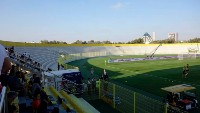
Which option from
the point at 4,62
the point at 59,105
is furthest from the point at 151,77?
the point at 4,62

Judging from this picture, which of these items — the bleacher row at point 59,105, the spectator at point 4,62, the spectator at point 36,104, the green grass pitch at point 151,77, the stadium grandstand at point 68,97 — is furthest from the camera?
the green grass pitch at point 151,77

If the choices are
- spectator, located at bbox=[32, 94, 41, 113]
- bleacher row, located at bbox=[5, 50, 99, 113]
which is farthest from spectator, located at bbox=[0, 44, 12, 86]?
spectator, located at bbox=[32, 94, 41, 113]

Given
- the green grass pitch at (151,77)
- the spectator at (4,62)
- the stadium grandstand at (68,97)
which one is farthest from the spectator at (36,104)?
the green grass pitch at (151,77)

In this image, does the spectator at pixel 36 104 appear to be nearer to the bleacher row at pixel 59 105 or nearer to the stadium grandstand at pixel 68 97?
the stadium grandstand at pixel 68 97

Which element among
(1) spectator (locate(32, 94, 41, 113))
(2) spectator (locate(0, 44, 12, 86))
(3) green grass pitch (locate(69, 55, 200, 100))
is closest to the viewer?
(2) spectator (locate(0, 44, 12, 86))

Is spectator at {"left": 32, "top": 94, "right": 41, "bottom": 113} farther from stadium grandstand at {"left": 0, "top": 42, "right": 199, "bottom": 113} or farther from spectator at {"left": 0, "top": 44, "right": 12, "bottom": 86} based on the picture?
spectator at {"left": 0, "top": 44, "right": 12, "bottom": 86}

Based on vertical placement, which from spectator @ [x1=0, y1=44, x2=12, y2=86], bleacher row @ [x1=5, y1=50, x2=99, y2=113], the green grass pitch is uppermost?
spectator @ [x1=0, y1=44, x2=12, y2=86]

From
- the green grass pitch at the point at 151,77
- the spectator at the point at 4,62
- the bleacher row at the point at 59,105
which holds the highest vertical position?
the spectator at the point at 4,62

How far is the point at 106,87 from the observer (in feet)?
63.8

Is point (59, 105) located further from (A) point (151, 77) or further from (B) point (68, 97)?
(A) point (151, 77)

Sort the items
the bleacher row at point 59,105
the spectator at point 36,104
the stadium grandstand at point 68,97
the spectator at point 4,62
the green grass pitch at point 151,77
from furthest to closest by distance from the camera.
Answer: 1. the green grass pitch at point 151,77
2. the bleacher row at point 59,105
3. the stadium grandstand at point 68,97
4. the spectator at point 36,104
5. the spectator at point 4,62

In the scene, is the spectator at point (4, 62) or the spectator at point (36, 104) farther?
the spectator at point (36, 104)

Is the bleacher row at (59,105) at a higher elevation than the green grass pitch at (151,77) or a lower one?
higher

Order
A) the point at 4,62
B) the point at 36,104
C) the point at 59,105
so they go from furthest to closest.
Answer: the point at 59,105 → the point at 36,104 → the point at 4,62
